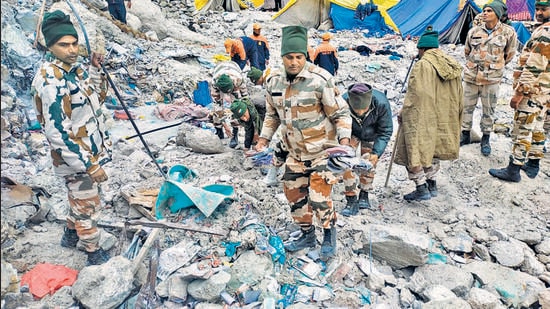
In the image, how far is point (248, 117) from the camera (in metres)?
5.17

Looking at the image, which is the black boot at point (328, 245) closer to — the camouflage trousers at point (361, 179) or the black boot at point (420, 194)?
the camouflage trousers at point (361, 179)

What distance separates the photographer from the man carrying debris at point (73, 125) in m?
2.79

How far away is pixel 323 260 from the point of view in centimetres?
346

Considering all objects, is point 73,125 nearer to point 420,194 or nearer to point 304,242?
point 304,242

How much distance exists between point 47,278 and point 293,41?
243 cm

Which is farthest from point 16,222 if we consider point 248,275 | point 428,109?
point 428,109

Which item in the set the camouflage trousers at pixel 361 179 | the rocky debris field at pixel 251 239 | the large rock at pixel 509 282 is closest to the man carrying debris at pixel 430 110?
the camouflage trousers at pixel 361 179

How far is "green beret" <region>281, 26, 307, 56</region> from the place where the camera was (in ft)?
9.59

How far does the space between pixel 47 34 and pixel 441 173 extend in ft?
14.6

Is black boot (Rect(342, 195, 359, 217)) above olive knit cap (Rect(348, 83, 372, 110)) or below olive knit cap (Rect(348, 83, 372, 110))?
below

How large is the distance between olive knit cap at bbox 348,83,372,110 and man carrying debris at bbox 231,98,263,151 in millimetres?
1668

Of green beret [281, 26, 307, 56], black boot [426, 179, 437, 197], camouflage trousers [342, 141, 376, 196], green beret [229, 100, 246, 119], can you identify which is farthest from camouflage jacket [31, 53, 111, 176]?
black boot [426, 179, 437, 197]

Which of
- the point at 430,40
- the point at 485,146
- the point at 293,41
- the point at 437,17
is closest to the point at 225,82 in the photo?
the point at 430,40

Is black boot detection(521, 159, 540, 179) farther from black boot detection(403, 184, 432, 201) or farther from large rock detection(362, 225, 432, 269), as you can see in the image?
large rock detection(362, 225, 432, 269)
